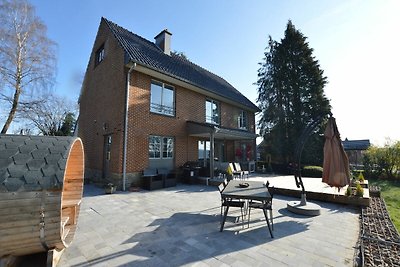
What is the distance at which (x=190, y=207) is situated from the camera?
577 centimetres

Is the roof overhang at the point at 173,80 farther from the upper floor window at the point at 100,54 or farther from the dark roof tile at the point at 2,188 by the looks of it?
the dark roof tile at the point at 2,188

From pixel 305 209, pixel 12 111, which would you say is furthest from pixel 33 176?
pixel 12 111

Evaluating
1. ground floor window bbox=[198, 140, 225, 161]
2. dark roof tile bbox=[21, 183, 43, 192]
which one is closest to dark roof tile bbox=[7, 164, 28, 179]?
dark roof tile bbox=[21, 183, 43, 192]

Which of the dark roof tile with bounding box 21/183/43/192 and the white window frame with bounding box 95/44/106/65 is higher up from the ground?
the white window frame with bounding box 95/44/106/65

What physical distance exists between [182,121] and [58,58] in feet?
36.3

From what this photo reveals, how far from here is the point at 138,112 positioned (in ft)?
30.6

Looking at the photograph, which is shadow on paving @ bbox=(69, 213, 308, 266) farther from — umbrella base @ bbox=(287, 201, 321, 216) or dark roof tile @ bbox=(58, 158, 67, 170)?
dark roof tile @ bbox=(58, 158, 67, 170)

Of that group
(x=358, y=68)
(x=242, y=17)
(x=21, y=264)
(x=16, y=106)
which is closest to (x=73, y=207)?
(x=21, y=264)

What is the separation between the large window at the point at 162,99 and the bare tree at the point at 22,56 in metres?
9.52

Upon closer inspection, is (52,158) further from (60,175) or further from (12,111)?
(12,111)

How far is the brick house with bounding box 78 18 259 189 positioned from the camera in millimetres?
9023

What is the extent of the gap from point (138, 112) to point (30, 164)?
7671 millimetres

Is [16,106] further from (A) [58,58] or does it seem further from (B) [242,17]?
(B) [242,17]

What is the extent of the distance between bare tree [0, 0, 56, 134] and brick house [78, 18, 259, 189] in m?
3.18
